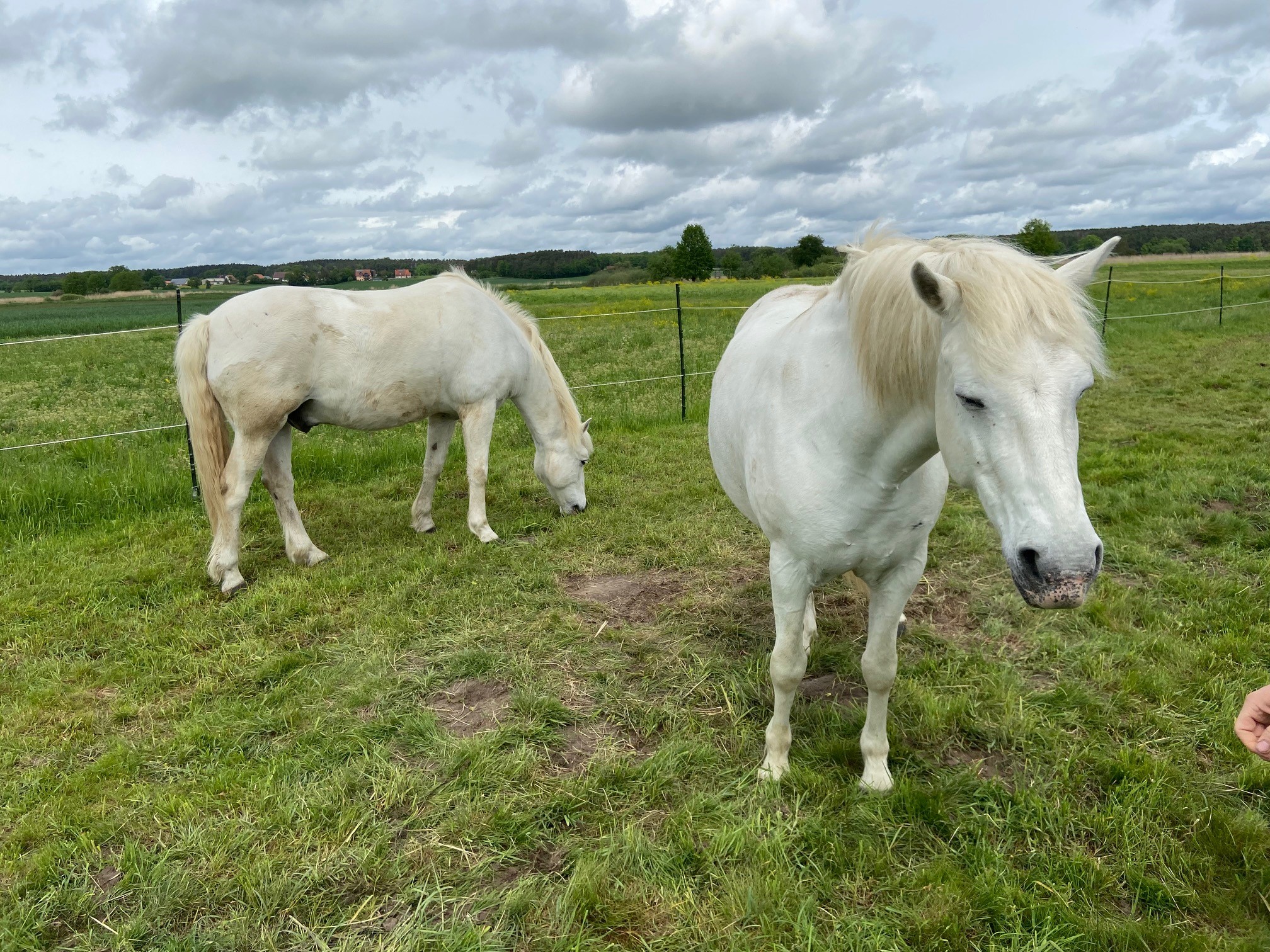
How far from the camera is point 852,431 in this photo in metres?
2.24

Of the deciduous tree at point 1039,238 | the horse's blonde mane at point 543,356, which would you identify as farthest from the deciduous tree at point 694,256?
the horse's blonde mane at point 543,356

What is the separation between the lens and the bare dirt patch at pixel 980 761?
2680 mm

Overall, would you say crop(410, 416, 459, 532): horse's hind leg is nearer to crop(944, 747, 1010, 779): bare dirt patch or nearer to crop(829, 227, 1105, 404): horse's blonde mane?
crop(829, 227, 1105, 404): horse's blonde mane

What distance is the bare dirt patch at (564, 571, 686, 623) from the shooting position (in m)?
4.20

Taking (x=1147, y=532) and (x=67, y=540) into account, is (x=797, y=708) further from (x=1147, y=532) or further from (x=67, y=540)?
(x=67, y=540)

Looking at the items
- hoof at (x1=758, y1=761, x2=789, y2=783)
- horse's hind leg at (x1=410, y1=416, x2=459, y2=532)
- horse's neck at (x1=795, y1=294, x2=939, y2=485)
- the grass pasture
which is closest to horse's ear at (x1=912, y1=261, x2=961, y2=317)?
horse's neck at (x1=795, y1=294, x2=939, y2=485)

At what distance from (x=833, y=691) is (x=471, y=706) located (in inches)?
67.0

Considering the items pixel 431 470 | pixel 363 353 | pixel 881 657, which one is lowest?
pixel 881 657

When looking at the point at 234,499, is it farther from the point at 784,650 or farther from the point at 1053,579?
the point at 1053,579

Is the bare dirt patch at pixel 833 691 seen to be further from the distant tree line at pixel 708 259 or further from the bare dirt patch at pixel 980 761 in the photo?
the distant tree line at pixel 708 259

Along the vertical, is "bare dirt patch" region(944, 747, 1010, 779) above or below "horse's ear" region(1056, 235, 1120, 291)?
below

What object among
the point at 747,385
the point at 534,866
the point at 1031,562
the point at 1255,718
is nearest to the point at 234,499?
the point at 534,866

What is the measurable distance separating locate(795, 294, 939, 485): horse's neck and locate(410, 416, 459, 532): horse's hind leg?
13.3 ft

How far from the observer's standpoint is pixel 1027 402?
5.37ft
